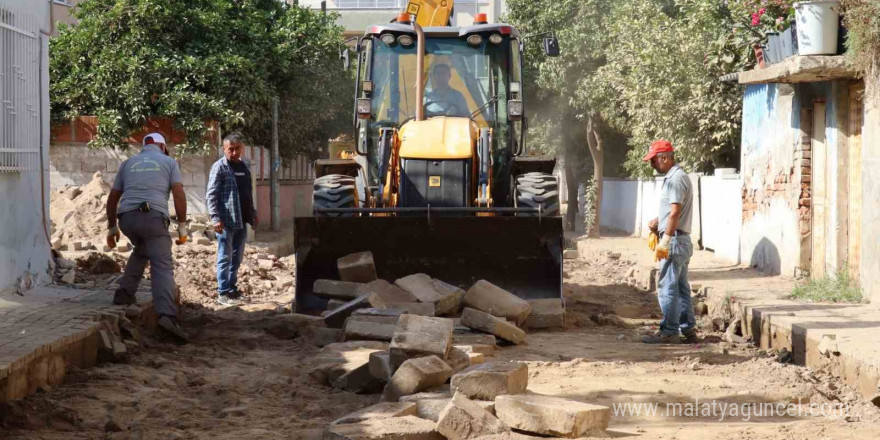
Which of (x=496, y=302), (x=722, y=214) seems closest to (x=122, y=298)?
(x=496, y=302)

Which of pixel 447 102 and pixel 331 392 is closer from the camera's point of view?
pixel 331 392

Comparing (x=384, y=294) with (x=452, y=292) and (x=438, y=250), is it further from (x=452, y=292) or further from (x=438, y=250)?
(x=438, y=250)

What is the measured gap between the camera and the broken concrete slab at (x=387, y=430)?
Answer: 548 cm

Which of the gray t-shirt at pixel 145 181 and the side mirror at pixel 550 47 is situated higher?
the side mirror at pixel 550 47

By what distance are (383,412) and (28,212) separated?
21.3ft

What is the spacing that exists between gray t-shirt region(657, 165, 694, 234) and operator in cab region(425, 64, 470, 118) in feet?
10.2

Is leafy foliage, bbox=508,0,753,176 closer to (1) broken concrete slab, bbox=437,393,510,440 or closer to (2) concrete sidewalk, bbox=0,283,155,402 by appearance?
(2) concrete sidewalk, bbox=0,283,155,402

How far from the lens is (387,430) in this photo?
558 centimetres

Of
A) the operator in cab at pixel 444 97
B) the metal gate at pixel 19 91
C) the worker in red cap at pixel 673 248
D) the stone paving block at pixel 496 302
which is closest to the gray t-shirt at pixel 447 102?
the operator in cab at pixel 444 97

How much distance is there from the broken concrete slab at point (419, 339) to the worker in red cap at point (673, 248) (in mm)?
2932

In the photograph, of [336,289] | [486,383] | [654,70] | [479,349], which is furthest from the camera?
[654,70]

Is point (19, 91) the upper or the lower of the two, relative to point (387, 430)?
upper

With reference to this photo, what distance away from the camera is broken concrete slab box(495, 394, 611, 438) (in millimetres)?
5586

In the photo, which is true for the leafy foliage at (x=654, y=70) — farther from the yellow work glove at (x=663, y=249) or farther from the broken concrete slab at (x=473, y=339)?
the broken concrete slab at (x=473, y=339)
